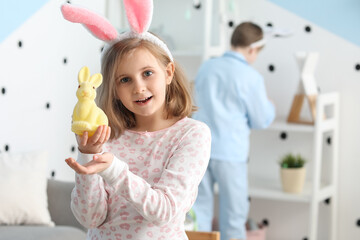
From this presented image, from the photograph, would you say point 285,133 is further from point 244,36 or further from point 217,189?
point 244,36

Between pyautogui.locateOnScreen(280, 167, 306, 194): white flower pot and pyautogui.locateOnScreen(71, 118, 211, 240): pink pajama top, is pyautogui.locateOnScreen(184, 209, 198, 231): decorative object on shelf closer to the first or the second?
pyautogui.locateOnScreen(280, 167, 306, 194): white flower pot

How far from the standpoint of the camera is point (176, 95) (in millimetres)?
1108

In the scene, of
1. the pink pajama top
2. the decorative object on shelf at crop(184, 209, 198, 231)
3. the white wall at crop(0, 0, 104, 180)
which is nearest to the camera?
the pink pajama top

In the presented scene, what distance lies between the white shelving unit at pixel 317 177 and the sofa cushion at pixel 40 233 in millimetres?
991

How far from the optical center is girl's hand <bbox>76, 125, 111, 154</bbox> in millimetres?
842

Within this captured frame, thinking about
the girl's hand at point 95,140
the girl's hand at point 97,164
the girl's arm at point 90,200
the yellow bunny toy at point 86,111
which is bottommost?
the girl's arm at point 90,200

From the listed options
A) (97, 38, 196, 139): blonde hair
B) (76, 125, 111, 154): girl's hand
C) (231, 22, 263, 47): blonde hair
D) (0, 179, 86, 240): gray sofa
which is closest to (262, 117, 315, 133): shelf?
(231, 22, 263, 47): blonde hair

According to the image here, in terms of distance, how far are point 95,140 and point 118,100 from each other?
251mm

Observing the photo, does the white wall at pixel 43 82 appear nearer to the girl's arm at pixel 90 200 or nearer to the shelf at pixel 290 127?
the shelf at pixel 290 127

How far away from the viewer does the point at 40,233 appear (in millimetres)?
1903

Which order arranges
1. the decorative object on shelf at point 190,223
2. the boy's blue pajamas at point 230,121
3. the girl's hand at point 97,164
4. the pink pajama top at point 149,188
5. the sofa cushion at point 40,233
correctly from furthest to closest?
the boy's blue pajamas at point 230,121
the decorative object on shelf at point 190,223
the sofa cushion at point 40,233
the pink pajama top at point 149,188
the girl's hand at point 97,164

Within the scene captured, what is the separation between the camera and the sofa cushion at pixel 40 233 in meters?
1.84

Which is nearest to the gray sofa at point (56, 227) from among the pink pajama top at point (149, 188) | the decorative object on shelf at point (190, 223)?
the decorative object on shelf at point (190, 223)

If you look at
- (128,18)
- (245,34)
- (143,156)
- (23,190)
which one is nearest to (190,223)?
(23,190)
